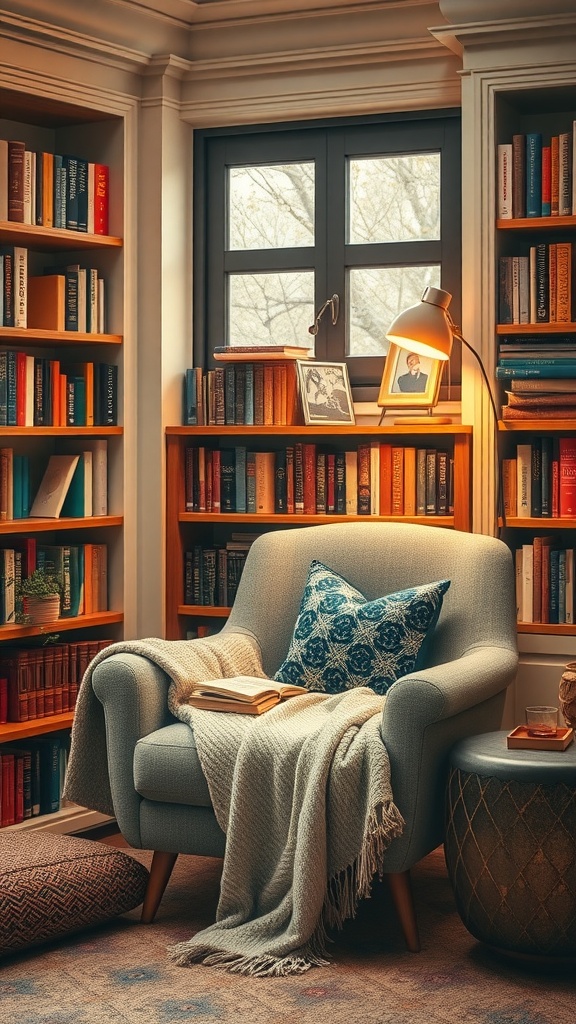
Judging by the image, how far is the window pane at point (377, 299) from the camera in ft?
14.3

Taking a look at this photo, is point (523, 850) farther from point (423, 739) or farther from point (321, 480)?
point (321, 480)

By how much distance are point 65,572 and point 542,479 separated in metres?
1.55

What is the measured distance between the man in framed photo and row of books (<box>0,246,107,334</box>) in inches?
40.5

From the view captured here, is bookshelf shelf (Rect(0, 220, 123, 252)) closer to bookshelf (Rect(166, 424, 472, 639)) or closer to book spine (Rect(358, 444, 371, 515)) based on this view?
bookshelf (Rect(166, 424, 472, 639))

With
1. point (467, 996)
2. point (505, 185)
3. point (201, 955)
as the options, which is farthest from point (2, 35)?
point (467, 996)

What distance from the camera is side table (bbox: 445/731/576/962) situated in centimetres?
285

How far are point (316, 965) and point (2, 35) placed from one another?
9.02 ft

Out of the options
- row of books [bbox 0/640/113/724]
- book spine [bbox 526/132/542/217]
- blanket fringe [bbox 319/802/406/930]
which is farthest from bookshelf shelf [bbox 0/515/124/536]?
book spine [bbox 526/132/542/217]

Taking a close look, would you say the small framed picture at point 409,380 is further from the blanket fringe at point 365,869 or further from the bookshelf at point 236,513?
the blanket fringe at point 365,869

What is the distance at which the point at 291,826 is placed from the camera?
3.06m

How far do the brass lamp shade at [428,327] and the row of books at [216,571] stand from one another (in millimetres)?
970

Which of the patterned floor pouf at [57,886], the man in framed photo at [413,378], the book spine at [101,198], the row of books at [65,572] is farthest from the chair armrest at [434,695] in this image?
the book spine at [101,198]

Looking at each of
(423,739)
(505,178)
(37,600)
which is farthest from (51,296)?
(423,739)

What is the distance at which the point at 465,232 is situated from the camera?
3.92 m
